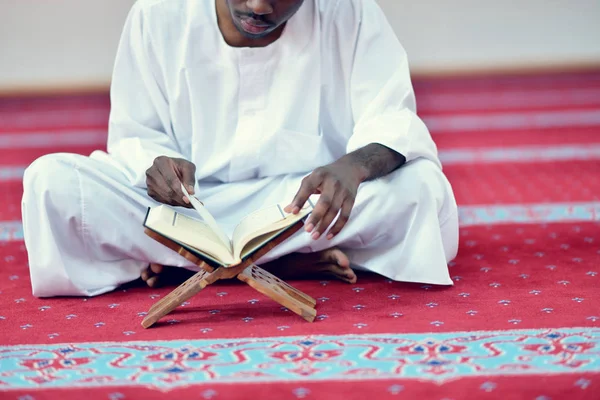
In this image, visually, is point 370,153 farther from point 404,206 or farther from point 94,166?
point 94,166

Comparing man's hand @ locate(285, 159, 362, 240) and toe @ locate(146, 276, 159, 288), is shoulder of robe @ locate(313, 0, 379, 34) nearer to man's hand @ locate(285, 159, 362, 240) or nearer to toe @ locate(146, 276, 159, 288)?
man's hand @ locate(285, 159, 362, 240)

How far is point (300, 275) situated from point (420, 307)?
495 mm

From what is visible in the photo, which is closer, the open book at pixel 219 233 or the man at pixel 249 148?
the open book at pixel 219 233

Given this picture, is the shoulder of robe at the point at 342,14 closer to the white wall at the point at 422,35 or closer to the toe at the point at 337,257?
the toe at the point at 337,257

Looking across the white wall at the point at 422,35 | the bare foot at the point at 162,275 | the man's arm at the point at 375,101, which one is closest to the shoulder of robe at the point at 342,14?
the man's arm at the point at 375,101

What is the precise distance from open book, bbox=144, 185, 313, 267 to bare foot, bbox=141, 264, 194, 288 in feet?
1.78

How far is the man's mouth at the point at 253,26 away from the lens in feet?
7.76

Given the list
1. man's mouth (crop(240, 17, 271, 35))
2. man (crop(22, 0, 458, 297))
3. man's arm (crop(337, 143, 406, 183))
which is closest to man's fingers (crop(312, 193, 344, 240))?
man's arm (crop(337, 143, 406, 183))

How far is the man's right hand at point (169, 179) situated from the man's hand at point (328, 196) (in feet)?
1.08

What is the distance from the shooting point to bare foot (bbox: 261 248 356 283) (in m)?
2.59

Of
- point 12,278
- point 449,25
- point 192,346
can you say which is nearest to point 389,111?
point 192,346

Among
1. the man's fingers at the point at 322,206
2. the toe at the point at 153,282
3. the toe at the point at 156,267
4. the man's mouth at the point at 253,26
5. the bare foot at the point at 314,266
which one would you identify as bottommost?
the toe at the point at 153,282

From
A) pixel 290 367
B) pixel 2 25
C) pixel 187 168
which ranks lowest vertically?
pixel 2 25

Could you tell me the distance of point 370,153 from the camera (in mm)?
2469
